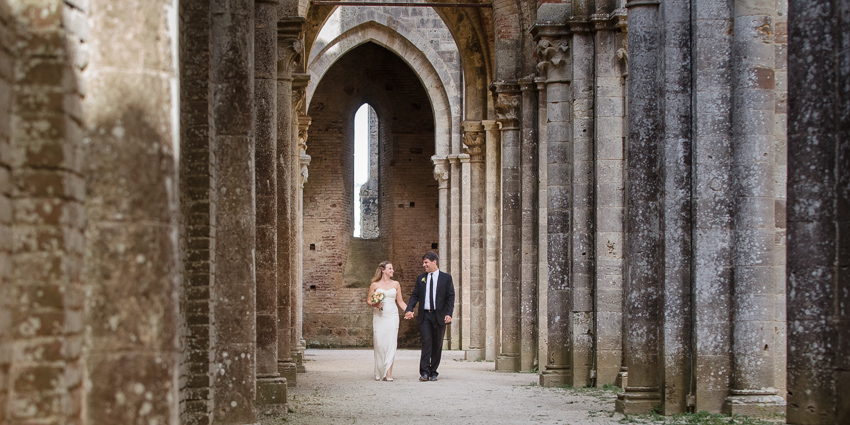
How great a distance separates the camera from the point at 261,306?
409 inches

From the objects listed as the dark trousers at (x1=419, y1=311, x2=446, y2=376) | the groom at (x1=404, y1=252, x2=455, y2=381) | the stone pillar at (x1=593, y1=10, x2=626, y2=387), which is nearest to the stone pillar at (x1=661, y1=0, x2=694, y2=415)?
the stone pillar at (x1=593, y1=10, x2=626, y2=387)

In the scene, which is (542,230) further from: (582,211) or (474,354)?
(474,354)

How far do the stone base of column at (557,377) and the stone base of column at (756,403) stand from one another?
481 cm

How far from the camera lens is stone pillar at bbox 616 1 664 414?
10.3m

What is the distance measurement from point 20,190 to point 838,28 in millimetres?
4672

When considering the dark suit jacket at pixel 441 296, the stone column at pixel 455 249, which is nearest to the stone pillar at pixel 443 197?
the stone column at pixel 455 249

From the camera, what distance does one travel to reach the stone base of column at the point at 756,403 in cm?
934

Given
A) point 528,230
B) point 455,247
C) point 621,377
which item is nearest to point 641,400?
point 621,377

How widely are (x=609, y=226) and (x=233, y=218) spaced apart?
593 centimetres

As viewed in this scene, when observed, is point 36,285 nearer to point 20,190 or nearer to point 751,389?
point 20,190

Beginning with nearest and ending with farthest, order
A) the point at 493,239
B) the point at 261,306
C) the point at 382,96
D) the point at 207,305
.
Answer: the point at 207,305, the point at 261,306, the point at 493,239, the point at 382,96

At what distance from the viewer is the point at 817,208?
21.5 ft

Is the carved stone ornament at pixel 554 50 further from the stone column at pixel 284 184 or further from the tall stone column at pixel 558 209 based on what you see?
the stone column at pixel 284 184

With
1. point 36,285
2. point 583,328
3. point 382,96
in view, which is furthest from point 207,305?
point 382,96
